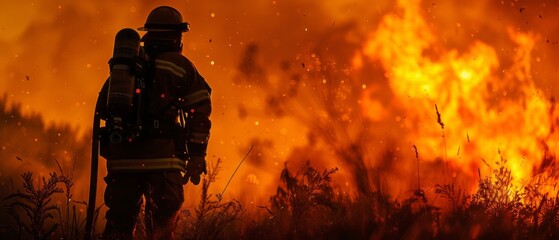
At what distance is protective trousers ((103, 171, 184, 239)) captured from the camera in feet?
15.9

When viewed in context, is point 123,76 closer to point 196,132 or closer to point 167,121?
point 167,121

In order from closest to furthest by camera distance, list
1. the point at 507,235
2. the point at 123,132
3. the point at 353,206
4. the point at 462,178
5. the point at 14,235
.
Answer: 1. the point at 123,132
2. the point at 14,235
3. the point at 507,235
4. the point at 353,206
5. the point at 462,178

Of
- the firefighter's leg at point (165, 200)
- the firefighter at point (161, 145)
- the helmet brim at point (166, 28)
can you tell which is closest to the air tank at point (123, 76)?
the firefighter at point (161, 145)

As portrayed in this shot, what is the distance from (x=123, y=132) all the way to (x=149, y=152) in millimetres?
257

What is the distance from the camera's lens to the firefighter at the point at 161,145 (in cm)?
485

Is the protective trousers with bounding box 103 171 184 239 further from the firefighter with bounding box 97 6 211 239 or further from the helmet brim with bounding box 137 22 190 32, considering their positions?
the helmet brim with bounding box 137 22 190 32

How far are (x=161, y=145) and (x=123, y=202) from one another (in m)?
0.51

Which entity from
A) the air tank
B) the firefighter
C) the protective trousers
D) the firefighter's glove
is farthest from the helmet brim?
A: the protective trousers

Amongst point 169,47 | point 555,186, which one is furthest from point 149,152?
point 555,186

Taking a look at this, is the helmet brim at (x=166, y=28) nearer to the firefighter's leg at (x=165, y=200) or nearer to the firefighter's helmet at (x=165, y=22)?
the firefighter's helmet at (x=165, y=22)

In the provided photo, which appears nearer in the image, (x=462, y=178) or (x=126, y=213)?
(x=126, y=213)

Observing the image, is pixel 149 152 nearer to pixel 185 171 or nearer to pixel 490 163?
pixel 185 171

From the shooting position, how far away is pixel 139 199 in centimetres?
492

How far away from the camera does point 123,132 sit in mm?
4734
